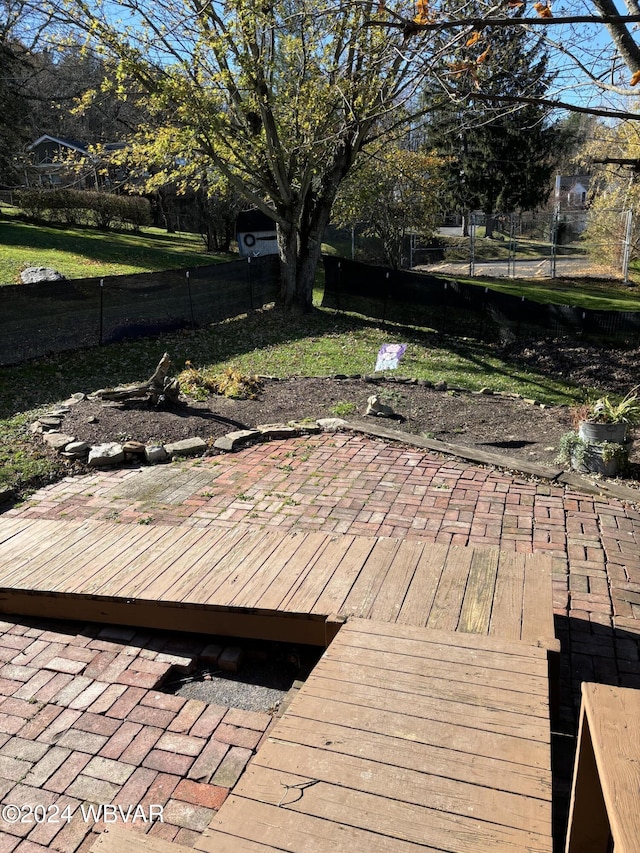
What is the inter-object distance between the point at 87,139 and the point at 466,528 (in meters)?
38.0

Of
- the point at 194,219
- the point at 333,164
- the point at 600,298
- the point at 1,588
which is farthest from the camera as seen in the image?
the point at 194,219

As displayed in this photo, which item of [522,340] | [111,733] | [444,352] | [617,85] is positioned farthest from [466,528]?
[522,340]

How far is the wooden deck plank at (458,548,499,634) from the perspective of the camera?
3113mm

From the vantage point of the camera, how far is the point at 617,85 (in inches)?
259

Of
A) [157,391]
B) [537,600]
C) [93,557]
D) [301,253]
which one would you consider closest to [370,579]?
[537,600]

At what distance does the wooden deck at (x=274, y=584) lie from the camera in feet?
10.7

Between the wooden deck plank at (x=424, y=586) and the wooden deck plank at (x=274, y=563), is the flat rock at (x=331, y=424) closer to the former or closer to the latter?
the wooden deck plank at (x=274, y=563)

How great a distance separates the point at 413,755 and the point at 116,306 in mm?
10428

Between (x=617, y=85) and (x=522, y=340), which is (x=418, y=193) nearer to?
(x=522, y=340)

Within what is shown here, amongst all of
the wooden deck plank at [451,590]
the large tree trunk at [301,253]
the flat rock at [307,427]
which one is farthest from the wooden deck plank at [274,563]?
the large tree trunk at [301,253]

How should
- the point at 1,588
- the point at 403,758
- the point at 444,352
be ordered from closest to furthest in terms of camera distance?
the point at 403,758
the point at 1,588
the point at 444,352

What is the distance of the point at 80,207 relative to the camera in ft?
80.0

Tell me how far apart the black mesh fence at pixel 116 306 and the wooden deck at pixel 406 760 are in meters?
8.85

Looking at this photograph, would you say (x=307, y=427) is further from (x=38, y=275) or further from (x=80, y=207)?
(x=80, y=207)
